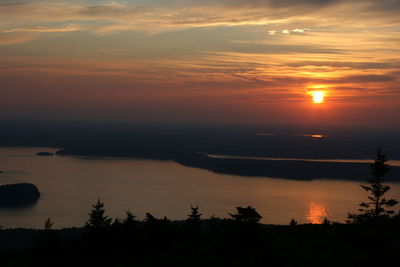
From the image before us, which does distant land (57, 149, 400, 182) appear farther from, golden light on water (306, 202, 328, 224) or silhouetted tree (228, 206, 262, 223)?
silhouetted tree (228, 206, 262, 223)

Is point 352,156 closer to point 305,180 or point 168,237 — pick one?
point 305,180

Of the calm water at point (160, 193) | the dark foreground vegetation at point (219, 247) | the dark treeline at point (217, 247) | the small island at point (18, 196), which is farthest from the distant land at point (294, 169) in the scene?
the dark treeline at point (217, 247)

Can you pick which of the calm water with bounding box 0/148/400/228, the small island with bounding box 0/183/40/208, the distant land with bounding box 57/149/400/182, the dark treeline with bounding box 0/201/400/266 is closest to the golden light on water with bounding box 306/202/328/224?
the calm water with bounding box 0/148/400/228

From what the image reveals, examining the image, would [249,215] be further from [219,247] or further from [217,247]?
[217,247]

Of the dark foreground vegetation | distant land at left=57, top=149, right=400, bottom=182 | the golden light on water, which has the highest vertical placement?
distant land at left=57, top=149, right=400, bottom=182

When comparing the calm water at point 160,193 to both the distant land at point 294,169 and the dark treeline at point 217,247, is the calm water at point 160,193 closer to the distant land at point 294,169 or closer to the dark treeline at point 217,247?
the distant land at point 294,169

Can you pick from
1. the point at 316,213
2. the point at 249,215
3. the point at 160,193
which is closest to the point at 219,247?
the point at 249,215

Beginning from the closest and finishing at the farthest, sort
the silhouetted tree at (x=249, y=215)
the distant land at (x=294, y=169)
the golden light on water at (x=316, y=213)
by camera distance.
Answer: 1. the silhouetted tree at (x=249, y=215)
2. the golden light on water at (x=316, y=213)
3. the distant land at (x=294, y=169)
